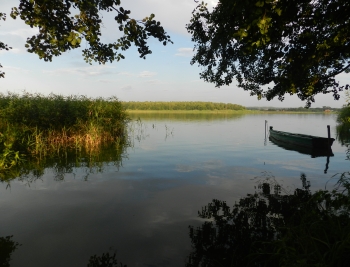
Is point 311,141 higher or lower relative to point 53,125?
lower

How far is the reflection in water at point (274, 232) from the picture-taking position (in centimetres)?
372

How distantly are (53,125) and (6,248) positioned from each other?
512 inches

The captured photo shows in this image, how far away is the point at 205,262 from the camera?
15.3ft

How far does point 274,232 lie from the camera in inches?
225

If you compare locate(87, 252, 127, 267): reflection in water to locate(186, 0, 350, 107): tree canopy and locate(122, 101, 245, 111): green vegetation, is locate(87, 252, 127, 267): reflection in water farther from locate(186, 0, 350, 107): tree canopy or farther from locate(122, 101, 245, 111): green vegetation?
locate(122, 101, 245, 111): green vegetation

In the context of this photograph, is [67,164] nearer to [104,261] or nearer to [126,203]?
[126,203]

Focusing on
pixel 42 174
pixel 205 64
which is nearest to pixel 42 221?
pixel 42 174

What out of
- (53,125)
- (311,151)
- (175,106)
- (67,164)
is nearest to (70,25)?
(67,164)

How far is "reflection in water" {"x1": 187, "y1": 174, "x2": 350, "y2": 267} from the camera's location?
372 cm

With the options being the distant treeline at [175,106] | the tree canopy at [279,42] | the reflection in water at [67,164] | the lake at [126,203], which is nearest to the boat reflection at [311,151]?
the lake at [126,203]

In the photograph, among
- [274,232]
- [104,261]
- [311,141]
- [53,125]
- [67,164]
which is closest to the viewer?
[104,261]

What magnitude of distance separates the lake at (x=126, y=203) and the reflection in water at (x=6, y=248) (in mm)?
103

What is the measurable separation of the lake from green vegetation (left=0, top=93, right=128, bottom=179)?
365cm

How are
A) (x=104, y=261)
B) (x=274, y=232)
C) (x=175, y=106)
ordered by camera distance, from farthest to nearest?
(x=175, y=106), (x=274, y=232), (x=104, y=261)
